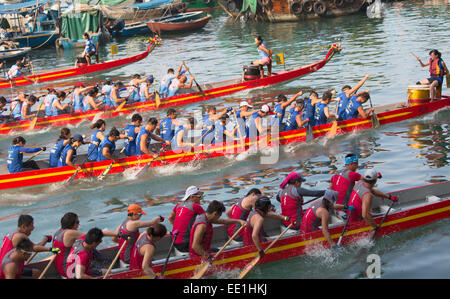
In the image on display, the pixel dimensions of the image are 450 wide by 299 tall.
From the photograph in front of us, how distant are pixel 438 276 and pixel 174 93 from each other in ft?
55.7

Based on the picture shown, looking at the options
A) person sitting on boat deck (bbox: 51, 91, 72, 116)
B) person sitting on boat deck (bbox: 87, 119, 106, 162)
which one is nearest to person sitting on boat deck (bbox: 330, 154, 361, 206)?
person sitting on boat deck (bbox: 87, 119, 106, 162)

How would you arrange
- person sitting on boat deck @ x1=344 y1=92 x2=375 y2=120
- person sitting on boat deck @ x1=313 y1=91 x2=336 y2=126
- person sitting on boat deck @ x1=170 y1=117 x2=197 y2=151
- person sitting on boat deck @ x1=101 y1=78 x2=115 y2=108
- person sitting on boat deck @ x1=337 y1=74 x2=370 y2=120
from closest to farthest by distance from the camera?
person sitting on boat deck @ x1=170 y1=117 x2=197 y2=151, person sitting on boat deck @ x1=313 y1=91 x2=336 y2=126, person sitting on boat deck @ x1=344 y1=92 x2=375 y2=120, person sitting on boat deck @ x1=337 y1=74 x2=370 y2=120, person sitting on boat deck @ x1=101 y1=78 x2=115 y2=108

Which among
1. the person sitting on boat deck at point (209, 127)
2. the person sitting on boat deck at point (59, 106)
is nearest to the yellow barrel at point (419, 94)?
the person sitting on boat deck at point (209, 127)

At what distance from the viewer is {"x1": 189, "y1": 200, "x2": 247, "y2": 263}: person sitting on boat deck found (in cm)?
1059

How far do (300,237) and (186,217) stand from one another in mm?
2439

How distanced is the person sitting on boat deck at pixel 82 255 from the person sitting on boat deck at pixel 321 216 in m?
4.29

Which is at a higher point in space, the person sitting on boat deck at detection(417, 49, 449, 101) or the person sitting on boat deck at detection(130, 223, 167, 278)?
the person sitting on boat deck at detection(417, 49, 449, 101)

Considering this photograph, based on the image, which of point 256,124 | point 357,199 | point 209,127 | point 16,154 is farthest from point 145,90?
point 357,199

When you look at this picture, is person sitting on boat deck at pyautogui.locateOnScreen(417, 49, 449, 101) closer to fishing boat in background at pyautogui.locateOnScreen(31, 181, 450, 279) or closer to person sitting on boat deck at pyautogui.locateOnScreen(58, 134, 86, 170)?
fishing boat in background at pyautogui.locateOnScreen(31, 181, 450, 279)

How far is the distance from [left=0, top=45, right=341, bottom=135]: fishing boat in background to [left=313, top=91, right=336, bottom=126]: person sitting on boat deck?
25.7 feet

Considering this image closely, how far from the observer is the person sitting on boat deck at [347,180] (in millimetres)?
12188

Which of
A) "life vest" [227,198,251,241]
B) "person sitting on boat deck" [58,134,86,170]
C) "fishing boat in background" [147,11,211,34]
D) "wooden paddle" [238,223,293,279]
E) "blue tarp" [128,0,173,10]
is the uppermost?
"blue tarp" [128,0,173,10]

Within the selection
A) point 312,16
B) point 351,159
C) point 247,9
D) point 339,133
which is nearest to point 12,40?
point 247,9

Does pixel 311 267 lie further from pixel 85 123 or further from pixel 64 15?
pixel 64 15
